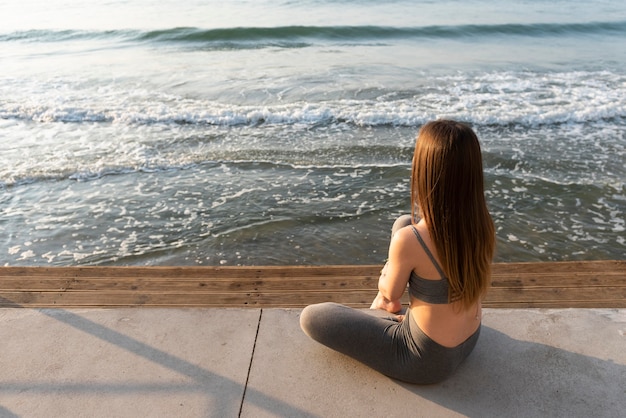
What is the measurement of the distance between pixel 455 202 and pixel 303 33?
17764mm

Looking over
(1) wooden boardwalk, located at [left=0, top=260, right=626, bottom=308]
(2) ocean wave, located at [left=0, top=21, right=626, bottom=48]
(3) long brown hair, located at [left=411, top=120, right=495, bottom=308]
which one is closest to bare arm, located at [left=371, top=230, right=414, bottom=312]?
(3) long brown hair, located at [left=411, top=120, right=495, bottom=308]

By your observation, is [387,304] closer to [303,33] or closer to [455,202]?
[455,202]

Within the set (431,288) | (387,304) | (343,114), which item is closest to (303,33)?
(343,114)

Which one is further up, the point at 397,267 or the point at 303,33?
the point at 303,33

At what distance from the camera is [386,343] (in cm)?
249

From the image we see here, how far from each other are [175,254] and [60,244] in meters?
1.21

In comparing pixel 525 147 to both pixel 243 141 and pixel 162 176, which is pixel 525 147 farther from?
pixel 162 176

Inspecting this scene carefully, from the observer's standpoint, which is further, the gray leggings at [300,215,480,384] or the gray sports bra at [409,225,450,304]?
the gray leggings at [300,215,480,384]

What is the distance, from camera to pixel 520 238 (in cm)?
489

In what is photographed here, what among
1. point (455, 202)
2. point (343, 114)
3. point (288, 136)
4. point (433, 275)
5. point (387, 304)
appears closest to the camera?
point (455, 202)

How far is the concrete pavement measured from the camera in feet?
7.65

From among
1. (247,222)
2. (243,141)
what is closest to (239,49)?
(243,141)

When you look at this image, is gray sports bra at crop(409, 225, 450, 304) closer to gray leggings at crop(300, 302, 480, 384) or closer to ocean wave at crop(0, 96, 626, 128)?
gray leggings at crop(300, 302, 480, 384)

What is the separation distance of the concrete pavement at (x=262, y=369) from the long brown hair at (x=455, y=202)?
1.78 ft
